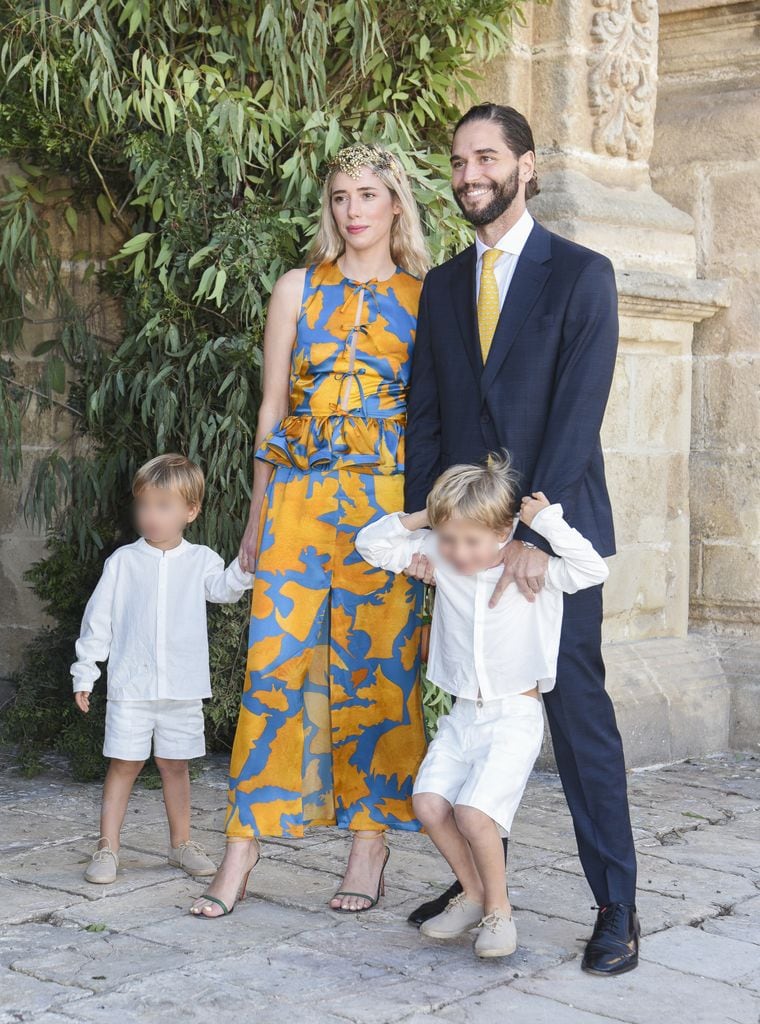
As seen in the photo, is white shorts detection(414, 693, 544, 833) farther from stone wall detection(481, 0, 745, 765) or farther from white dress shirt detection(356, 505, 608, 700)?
stone wall detection(481, 0, 745, 765)

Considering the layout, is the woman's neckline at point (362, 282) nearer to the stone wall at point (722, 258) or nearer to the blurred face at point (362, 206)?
the blurred face at point (362, 206)

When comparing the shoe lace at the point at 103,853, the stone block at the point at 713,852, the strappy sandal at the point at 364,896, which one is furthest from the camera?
the stone block at the point at 713,852

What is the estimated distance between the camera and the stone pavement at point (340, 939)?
2.96 m

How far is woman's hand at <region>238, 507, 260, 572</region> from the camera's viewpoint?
3748 mm

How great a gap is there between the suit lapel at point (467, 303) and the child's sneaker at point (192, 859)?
1.44 metres

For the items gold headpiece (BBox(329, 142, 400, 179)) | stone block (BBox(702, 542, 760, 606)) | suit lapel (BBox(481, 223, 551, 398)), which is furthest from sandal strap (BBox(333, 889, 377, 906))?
stone block (BBox(702, 542, 760, 606))

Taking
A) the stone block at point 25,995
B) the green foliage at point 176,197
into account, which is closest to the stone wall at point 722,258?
the green foliage at point 176,197

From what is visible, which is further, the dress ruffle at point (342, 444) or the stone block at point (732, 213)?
the stone block at point (732, 213)

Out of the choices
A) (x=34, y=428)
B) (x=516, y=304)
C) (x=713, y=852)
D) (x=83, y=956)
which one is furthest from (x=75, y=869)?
(x=34, y=428)

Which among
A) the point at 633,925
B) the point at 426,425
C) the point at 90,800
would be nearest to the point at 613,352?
the point at 426,425

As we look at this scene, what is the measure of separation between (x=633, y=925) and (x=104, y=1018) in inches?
44.5

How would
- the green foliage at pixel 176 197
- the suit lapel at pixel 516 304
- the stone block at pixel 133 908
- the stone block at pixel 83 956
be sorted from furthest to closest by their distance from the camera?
the green foliage at pixel 176 197 → the stone block at pixel 133 908 → the suit lapel at pixel 516 304 → the stone block at pixel 83 956

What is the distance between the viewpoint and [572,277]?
10.8 ft

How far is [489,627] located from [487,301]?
0.73 m
